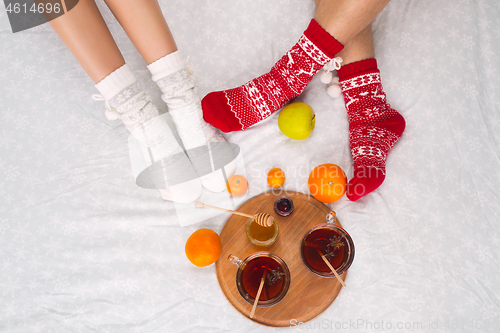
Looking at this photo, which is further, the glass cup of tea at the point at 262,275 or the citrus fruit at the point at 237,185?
the citrus fruit at the point at 237,185

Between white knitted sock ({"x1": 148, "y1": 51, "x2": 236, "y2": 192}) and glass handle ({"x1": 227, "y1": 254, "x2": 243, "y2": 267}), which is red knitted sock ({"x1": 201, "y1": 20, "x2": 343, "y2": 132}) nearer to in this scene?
white knitted sock ({"x1": 148, "y1": 51, "x2": 236, "y2": 192})

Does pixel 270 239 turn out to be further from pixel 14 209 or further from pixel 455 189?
pixel 14 209

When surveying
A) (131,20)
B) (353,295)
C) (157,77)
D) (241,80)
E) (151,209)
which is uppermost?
(131,20)

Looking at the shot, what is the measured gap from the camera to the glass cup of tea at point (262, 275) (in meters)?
0.54

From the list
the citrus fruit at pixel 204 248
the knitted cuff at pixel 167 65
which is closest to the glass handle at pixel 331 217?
the citrus fruit at pixel 204 248

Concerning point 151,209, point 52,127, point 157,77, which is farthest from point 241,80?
point 52,127

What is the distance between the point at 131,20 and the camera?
604mm

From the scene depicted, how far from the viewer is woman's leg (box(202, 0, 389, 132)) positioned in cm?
59

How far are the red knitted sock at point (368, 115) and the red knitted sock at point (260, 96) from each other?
0.10 m

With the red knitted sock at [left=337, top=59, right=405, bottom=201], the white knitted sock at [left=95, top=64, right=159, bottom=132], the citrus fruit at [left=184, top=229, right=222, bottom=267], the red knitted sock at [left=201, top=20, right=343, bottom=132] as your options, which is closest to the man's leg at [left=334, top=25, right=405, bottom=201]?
the red knitted sock at [left=337, top=59, right=405, bottom=201]

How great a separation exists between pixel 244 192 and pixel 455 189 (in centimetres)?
48

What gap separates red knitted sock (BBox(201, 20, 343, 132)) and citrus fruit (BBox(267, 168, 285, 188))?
0.13m

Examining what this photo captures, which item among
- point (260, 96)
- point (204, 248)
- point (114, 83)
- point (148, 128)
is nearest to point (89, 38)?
point (114, 83)

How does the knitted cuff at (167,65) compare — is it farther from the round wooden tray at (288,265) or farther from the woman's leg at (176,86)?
the round wooden tray at (288,265)
